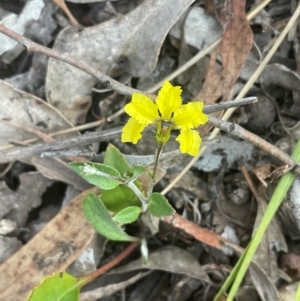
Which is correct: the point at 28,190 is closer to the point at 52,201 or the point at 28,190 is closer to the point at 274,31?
the point at 52,201

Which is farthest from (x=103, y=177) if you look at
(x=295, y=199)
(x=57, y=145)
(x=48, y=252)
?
(x=295, y=199)

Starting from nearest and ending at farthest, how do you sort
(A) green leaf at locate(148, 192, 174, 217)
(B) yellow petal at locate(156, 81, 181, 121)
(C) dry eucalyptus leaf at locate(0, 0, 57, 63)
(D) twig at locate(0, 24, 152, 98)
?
(B) yellow petal at locate(156, 81, 181, 121)
(A) green leaf at locate(148, 192, 174, 217)
(D) twig at locate(0, 24, 152, 98)
(C) dry eucalyptus leaf at locate(0, 0, 57, 63)

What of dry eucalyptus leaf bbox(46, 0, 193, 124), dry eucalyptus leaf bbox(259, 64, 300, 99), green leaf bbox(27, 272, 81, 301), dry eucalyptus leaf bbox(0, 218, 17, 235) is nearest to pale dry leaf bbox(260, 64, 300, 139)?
dry eucalyptus leaf bbox(259, 64, 300, 99)

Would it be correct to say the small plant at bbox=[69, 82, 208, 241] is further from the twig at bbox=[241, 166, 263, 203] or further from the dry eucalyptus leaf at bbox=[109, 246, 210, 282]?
the twig at bbox=[241, 166, 263, 203]

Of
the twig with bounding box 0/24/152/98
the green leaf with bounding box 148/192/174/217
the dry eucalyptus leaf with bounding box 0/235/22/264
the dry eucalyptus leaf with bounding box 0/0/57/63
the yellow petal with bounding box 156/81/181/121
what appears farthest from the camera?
the dry eucalyptus leaf with bounding box 0/0/57/63

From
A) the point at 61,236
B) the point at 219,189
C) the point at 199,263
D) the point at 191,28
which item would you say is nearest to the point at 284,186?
the point at 219,189

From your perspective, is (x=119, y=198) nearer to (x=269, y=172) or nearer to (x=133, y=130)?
(x=133, y=130)
